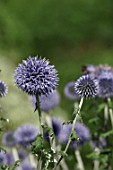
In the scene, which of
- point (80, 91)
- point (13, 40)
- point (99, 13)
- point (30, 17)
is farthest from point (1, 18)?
point (80, 91)

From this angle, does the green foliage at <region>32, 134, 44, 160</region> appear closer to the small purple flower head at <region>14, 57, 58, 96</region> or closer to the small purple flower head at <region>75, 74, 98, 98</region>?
the small purple flower head at <region>14, 57, 58, 96</region>

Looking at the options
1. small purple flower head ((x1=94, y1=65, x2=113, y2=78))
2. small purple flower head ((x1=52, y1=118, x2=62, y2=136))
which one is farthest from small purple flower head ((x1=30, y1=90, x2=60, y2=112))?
small purple flower head ((x1=94, y1=65, x2=113, y2=78))

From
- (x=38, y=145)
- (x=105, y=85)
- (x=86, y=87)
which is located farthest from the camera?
(x=105, y=85)

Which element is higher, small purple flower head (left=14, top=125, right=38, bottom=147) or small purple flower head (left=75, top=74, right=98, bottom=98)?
small purple flower head (left=14, top=125, right=38, bottom=147)

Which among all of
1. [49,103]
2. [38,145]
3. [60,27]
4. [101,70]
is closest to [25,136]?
[49,103]

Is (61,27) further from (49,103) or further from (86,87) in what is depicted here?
(86,87)

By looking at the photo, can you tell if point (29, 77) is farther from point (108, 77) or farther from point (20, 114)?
point (20, 114)
